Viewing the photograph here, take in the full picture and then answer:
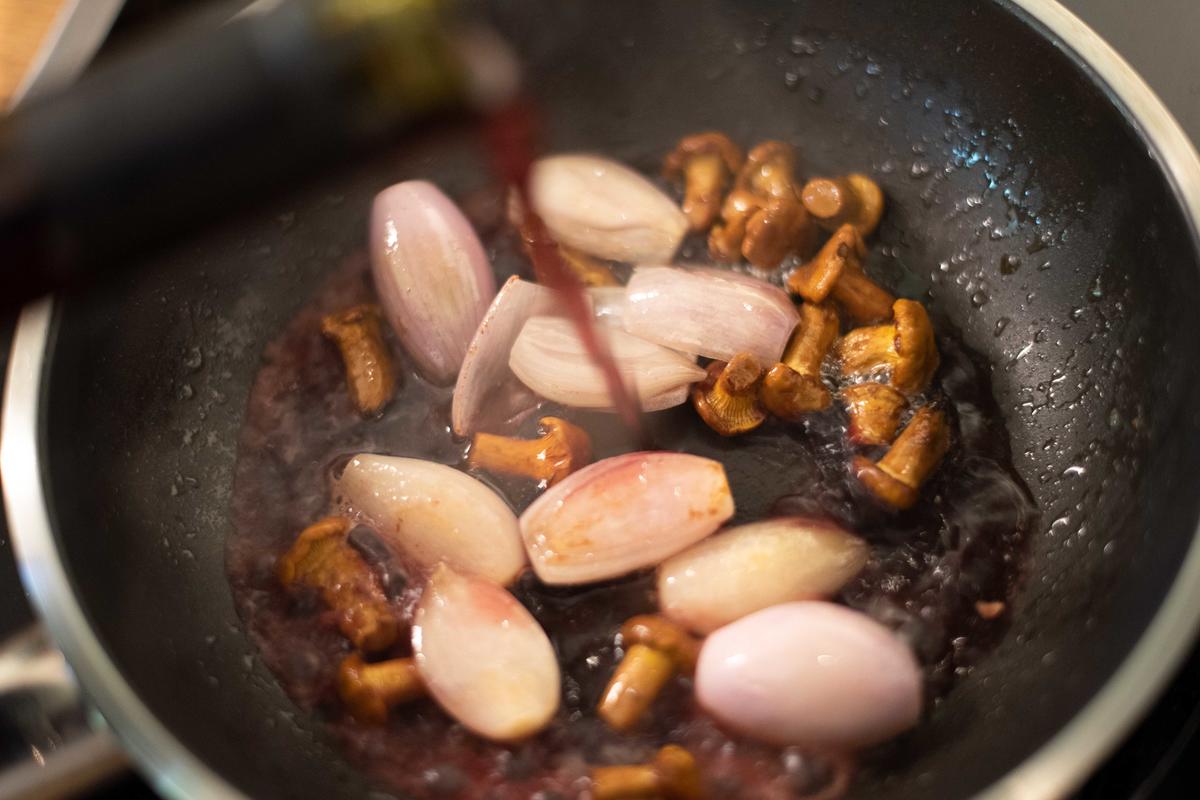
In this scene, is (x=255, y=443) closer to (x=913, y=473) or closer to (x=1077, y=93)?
(x=913, y=473)

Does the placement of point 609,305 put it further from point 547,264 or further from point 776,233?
point 776,233

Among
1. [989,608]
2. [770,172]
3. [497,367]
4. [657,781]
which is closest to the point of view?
[657,781]

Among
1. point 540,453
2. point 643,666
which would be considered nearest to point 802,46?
point 540,453

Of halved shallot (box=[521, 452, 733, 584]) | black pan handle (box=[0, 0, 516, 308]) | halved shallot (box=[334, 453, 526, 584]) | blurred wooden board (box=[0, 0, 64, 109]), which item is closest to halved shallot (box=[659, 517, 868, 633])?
halved shallot (box=[521, 452, 733, 584])

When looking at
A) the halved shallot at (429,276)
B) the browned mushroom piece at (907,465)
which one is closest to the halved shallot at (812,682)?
the browned mushroom piece at (907,465)

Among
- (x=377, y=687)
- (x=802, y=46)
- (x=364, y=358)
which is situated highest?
(x=802, y=46)

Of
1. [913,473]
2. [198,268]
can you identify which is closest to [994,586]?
[913,473]
